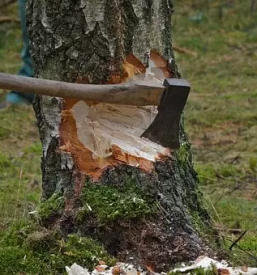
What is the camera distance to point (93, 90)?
9.31ft

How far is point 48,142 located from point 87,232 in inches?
16.0

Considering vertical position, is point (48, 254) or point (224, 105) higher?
point (48, 254)

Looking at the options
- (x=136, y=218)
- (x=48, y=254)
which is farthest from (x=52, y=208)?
(x=136, y=218)

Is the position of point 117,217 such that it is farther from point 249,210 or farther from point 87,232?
point 249,210

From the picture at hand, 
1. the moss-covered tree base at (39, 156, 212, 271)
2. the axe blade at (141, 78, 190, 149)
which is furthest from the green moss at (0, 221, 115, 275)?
the axe blade at (141, 78, 190, 149)

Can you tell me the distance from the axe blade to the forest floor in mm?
505

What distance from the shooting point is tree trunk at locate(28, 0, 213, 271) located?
2.89 m

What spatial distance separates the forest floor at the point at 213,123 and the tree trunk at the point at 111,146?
33 centimetres

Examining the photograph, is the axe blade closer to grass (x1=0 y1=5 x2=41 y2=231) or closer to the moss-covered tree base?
the moss-covered tree base

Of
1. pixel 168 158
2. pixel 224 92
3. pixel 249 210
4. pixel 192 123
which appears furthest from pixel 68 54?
pixel 224 92

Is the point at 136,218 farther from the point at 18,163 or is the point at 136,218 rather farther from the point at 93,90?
the point at 18,163

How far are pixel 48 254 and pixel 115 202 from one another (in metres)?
→ 0.31

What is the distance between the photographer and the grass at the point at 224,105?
14.9 feet

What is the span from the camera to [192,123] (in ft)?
21.7
